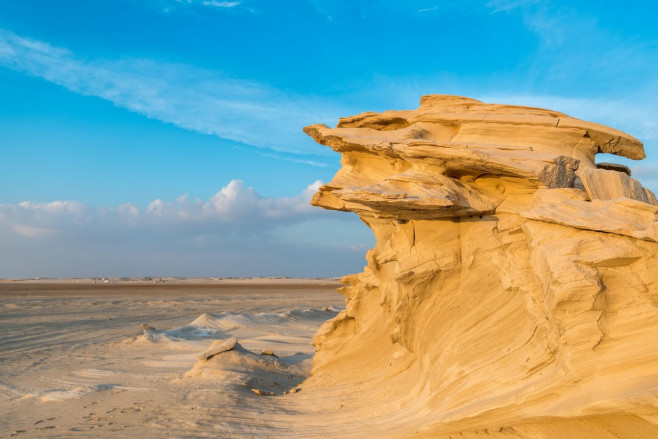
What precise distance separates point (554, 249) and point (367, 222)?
4.52 meters

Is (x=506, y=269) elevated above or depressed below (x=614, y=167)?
below

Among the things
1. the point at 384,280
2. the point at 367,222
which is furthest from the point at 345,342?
the point at 367,222

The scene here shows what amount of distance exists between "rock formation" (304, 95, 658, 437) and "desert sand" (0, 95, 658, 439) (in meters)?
0.02

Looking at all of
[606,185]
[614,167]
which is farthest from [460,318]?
[614,167]

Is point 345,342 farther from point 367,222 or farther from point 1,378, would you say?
point 1,378

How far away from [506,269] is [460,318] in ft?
2.81

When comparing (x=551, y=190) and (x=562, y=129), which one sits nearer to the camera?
(x=551, y=190)

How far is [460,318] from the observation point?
5938mm

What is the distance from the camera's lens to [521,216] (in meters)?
5.50

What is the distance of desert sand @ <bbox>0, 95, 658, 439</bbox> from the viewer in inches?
169

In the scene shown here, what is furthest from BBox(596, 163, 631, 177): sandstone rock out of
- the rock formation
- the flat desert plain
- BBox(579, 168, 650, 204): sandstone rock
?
the flat desert plain

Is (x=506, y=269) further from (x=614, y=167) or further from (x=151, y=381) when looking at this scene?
(x=151, y=381)

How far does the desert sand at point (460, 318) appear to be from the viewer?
14.1 feet

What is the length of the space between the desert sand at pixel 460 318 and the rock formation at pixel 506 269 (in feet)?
0.07
